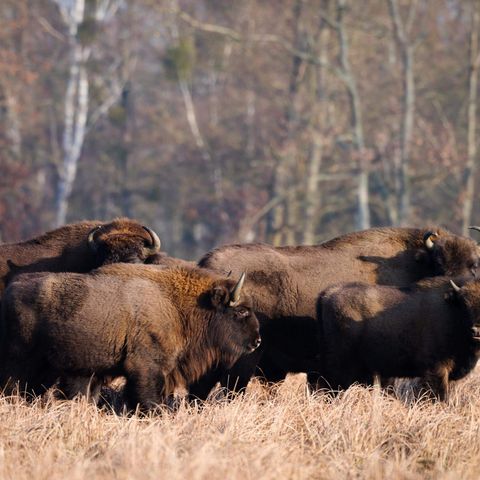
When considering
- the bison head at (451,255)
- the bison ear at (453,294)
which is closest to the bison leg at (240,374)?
the bison ear at (453,294)

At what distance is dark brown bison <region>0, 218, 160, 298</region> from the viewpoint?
460 inches

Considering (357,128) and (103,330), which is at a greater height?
(357,128)

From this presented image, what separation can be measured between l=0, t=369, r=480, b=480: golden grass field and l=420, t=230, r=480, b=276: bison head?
1.76m

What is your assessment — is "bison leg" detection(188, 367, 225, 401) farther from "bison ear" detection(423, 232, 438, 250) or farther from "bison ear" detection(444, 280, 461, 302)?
"bison ear" detection(423, 232, 438, 250)

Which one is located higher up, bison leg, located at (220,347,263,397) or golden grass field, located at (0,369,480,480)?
golden grass field, located at (0,369,480,480)

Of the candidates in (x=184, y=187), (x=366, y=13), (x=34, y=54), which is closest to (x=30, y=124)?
(x=34, y=54)

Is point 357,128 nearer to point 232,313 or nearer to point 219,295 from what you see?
point 232,313

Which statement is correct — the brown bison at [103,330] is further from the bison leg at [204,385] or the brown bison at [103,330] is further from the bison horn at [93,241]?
the bison horn at [93,241]

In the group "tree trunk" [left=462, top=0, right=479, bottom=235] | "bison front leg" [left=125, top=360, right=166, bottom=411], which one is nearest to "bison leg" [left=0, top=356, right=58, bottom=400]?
"bison front leg" [left=125, top=360, right=166, bottom=411]

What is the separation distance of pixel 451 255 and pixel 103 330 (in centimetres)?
364

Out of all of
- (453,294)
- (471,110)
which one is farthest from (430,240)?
(471,110)

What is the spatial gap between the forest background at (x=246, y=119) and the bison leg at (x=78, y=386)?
77.8 feet

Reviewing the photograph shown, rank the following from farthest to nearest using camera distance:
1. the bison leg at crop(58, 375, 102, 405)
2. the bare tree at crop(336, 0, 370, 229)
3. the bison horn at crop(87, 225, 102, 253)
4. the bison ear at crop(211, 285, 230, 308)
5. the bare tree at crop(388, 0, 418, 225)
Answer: the bare tree at crop(336, 0, 370, 229) < the bare tree at crop(388, 0, 418, 225) < the bison horn at crop(87, 225, 102, 253) < the bison ear at crop(211, 285, 230, 308) < the bison leg at crop(58, 375, 102, 405)

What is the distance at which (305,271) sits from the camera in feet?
37.4
